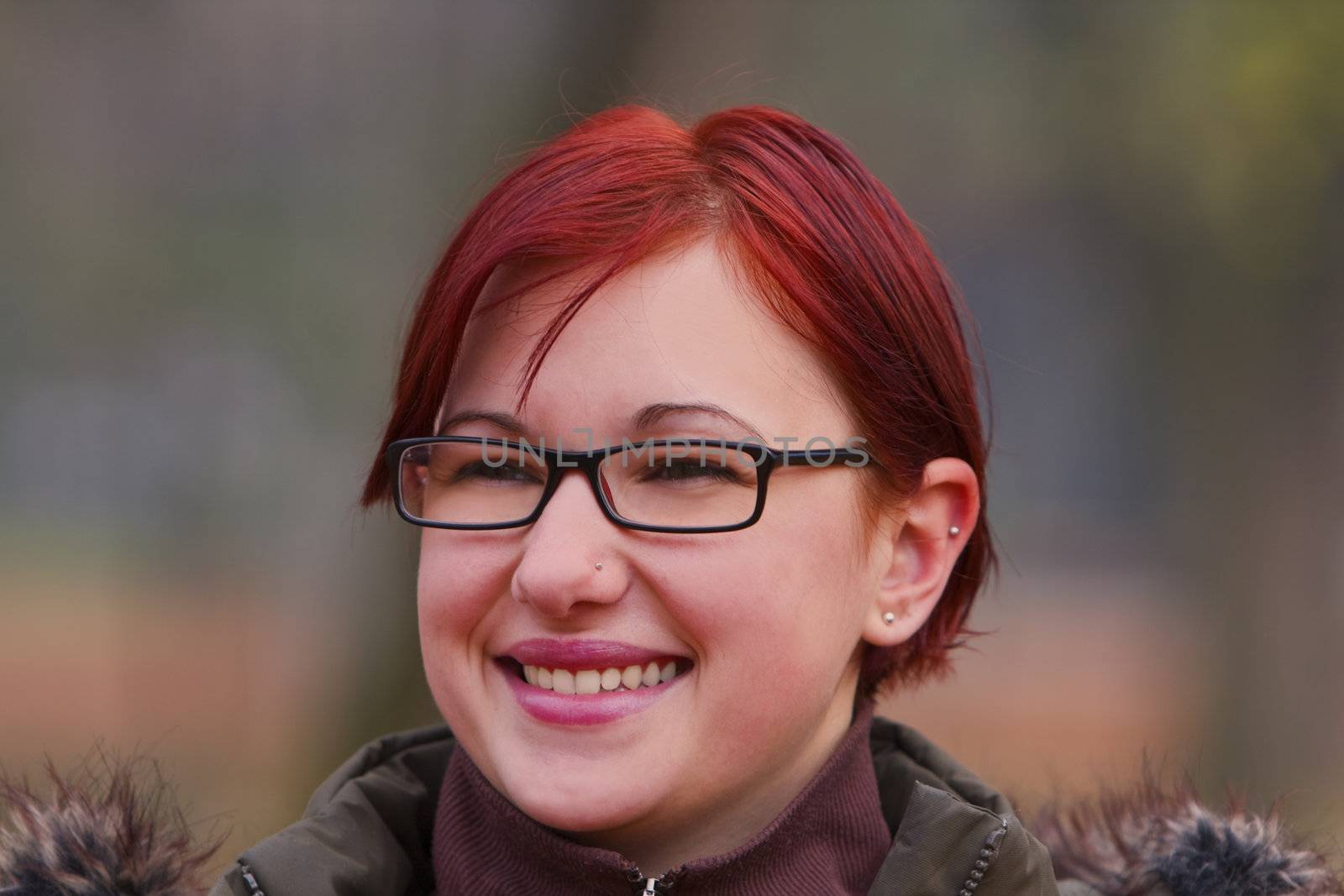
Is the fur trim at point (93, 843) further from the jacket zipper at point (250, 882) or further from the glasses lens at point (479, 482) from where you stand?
the glasses lens at point (479, 482)

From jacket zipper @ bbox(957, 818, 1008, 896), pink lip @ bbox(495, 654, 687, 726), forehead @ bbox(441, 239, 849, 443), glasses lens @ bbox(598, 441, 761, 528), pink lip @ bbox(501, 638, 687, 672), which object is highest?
forehead @ bbox(441, 239, 849, 443)

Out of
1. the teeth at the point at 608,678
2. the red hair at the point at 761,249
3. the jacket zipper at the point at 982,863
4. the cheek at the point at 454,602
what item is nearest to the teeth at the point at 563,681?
the teeth at the point at 608,678

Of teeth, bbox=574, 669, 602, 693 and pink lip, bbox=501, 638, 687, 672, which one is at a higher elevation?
pink lip, bbox=501, 638, 687, 672

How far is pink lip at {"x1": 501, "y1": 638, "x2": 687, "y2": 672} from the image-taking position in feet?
6.36

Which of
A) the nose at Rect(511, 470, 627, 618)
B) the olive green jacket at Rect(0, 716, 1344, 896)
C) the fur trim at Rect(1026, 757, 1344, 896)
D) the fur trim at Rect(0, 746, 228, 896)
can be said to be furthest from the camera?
the fur trim at Rect(1026, 757, 1344, 896)

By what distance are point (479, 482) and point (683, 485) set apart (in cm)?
30

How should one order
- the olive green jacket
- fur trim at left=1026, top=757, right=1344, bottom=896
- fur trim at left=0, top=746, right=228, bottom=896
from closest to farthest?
the olive green jacket < fur trim at left=0, top=746, right=228, bottom=896 < fur trim at left=1026, top=757, right=1344, bottom=896

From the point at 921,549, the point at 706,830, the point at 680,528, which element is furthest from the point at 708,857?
the point at 921,549

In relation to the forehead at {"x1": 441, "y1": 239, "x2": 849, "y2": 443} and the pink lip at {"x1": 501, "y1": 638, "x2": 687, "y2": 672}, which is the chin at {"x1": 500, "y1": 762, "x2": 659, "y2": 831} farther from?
the forehead at {"x1": 441, "y1": 239, "x2": 849, "y2": 443}

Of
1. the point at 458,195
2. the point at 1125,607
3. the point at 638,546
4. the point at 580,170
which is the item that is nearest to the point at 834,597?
the point at 638,546

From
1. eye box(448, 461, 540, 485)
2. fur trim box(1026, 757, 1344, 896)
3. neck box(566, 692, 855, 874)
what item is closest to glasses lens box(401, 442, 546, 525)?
eye box(448, 461, 540, 485)

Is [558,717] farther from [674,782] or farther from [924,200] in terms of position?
[924,200]

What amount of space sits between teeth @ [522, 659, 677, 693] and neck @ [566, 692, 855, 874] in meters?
0.20

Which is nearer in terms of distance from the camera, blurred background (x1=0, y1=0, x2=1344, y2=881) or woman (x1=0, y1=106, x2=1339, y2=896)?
woman (x1=0, y1=106, x2=1339, y2=896)
